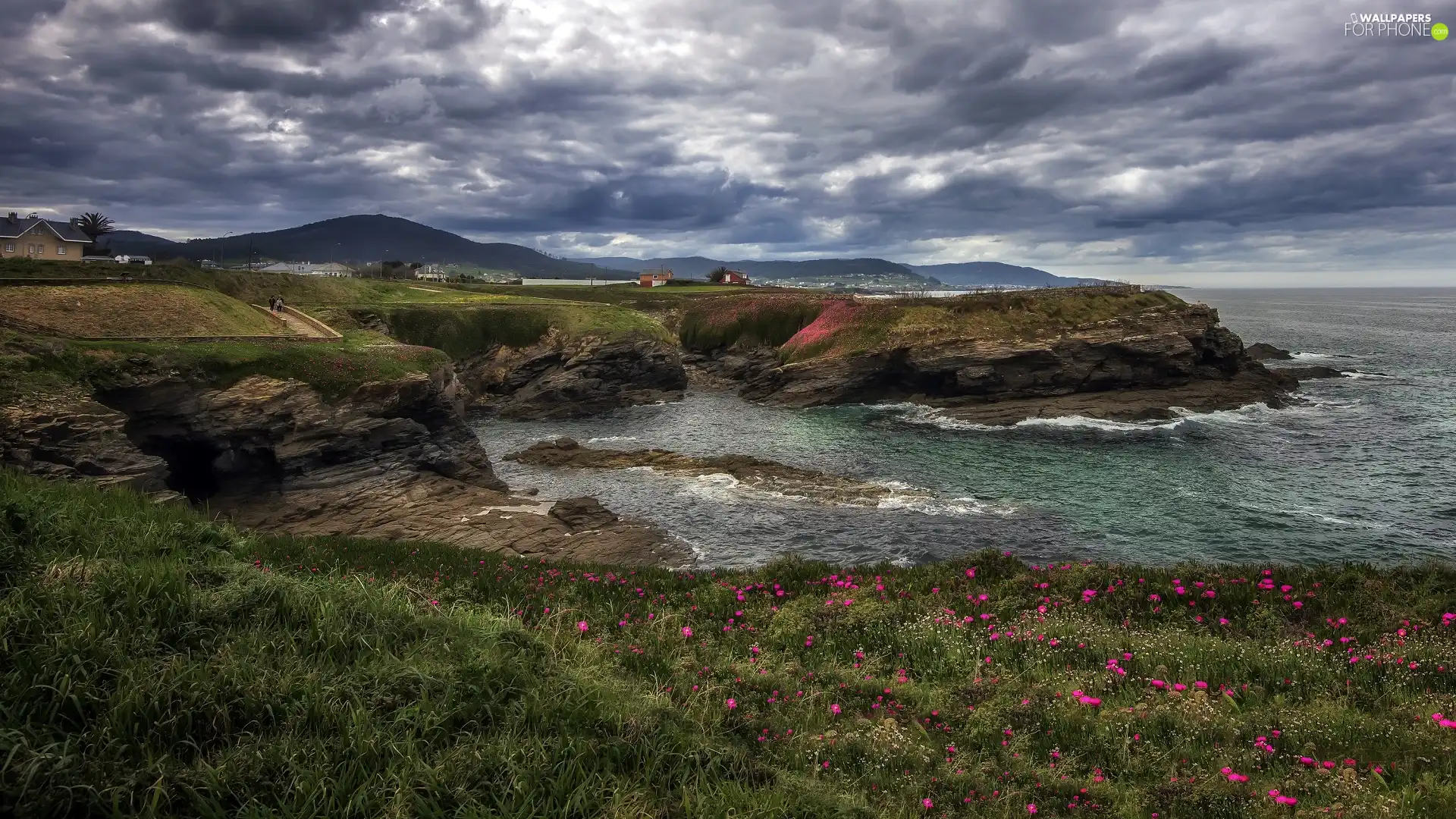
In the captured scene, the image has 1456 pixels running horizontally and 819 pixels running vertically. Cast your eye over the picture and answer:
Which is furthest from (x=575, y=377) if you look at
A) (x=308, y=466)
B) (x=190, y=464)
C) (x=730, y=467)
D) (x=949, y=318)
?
(x=949, y=318)

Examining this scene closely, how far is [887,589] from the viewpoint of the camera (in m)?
16.2

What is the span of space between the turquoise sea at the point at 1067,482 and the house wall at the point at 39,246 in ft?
182

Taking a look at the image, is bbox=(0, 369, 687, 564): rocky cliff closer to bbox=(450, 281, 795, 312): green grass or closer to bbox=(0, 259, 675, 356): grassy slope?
bbox=(0, 259, 675, 356): grassy slope

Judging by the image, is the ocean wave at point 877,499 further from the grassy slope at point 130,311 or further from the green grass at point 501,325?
the green grass at point 501,325

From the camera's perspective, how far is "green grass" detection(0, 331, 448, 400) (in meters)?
28.4

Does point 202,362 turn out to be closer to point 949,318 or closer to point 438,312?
point 438,312

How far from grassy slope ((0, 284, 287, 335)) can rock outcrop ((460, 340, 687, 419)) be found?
80.8 ft

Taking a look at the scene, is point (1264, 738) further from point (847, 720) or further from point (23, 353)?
point (23, 353)

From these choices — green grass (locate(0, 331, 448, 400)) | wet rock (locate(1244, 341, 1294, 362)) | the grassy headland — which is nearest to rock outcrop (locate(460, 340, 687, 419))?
the grassy headland

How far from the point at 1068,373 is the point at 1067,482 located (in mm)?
28241

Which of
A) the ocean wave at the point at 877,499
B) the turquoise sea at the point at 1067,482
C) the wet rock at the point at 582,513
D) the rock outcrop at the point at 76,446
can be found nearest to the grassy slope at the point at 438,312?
the turquoise sea at the point at 1067,482

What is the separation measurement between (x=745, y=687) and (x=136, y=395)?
3397 cm

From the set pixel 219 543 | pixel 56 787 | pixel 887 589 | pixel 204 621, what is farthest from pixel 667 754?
pixel 887 589

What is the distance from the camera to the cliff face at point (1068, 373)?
61.3 metres
